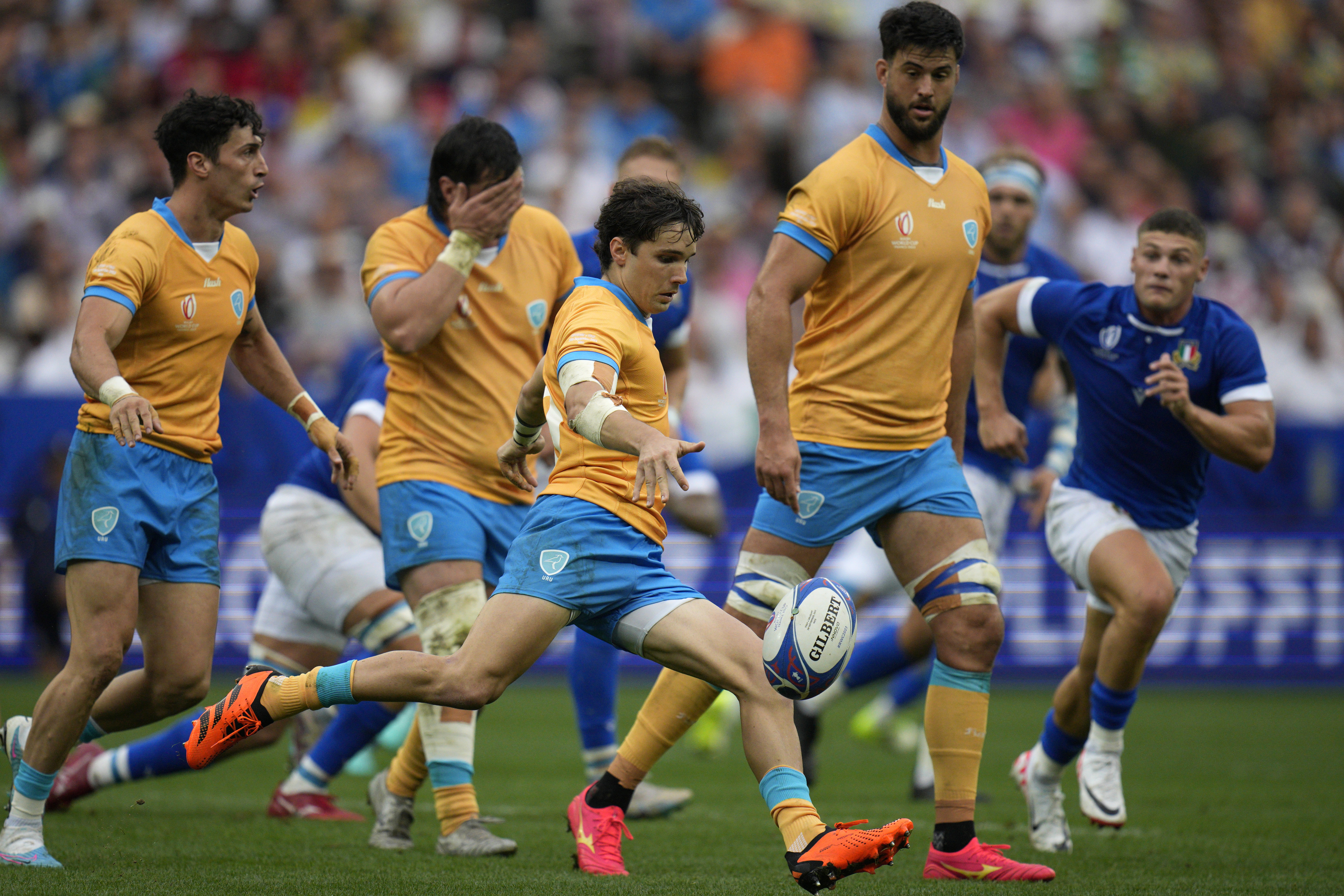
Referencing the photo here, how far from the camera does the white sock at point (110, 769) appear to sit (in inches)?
242

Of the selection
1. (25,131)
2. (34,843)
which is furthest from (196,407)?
(25,131)

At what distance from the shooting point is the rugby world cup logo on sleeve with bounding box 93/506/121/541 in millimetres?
4973

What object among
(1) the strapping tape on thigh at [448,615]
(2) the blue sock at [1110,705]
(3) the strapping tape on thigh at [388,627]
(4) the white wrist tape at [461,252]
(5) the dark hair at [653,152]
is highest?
(5) the dark hair at [653,152]

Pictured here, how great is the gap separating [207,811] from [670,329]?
3.05 metres

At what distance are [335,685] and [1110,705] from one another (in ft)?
10.3

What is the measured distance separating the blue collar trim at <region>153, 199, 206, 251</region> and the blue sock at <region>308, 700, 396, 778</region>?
2141mm

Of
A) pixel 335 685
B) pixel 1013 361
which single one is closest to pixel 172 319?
pixel 335 685

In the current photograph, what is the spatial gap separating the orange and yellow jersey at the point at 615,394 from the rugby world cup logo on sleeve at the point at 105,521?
5.18ft

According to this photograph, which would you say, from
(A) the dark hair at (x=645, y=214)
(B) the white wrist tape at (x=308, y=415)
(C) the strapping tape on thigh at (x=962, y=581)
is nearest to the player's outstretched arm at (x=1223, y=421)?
(C) the strapping tape on thigh at (x=962, y=581)

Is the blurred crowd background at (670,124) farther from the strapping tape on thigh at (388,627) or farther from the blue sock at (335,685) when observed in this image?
the blue sock at (335,685)

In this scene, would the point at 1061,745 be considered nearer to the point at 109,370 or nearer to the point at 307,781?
the point at 307,781

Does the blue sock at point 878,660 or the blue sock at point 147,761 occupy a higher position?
the blue sock at point 878,660

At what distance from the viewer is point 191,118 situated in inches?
205

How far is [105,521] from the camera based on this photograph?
4.98m
